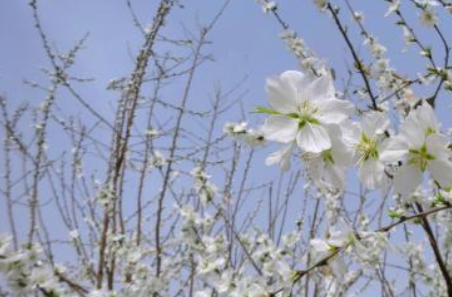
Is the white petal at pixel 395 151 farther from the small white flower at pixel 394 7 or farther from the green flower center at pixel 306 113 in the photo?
the small white flower at pixel 394 7

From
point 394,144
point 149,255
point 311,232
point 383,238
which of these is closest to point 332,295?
point 311,232

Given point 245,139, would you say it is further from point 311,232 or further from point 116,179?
point 311,232

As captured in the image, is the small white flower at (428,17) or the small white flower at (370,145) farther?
the small white flower at (428,17)

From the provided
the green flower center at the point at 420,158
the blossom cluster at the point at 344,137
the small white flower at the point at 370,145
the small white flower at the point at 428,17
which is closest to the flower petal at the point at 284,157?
the blossom cluster at the point at 344,137

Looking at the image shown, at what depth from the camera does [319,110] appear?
97 cm

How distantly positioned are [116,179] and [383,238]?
2.34m

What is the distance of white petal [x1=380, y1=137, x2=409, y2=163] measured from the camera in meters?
0.91

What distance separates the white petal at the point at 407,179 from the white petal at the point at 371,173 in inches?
1.7

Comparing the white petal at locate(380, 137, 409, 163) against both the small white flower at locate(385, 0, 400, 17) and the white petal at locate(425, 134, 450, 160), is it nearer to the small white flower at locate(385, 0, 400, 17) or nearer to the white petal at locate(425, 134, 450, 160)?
the white petal at locate(425, 134, 450, 160)

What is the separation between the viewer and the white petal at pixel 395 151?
911 mm

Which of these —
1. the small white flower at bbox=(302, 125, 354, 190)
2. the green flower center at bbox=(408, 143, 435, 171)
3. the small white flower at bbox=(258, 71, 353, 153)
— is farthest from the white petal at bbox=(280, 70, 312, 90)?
the green flower center at bbox=(408, 143, 435, 171)

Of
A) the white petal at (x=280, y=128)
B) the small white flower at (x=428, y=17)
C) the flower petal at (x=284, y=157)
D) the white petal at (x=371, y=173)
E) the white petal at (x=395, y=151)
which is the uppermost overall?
the small white flower at (x=428, y=17)

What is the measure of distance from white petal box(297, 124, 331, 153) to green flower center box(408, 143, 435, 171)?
0.15 m

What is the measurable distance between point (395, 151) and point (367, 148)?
9 cm
